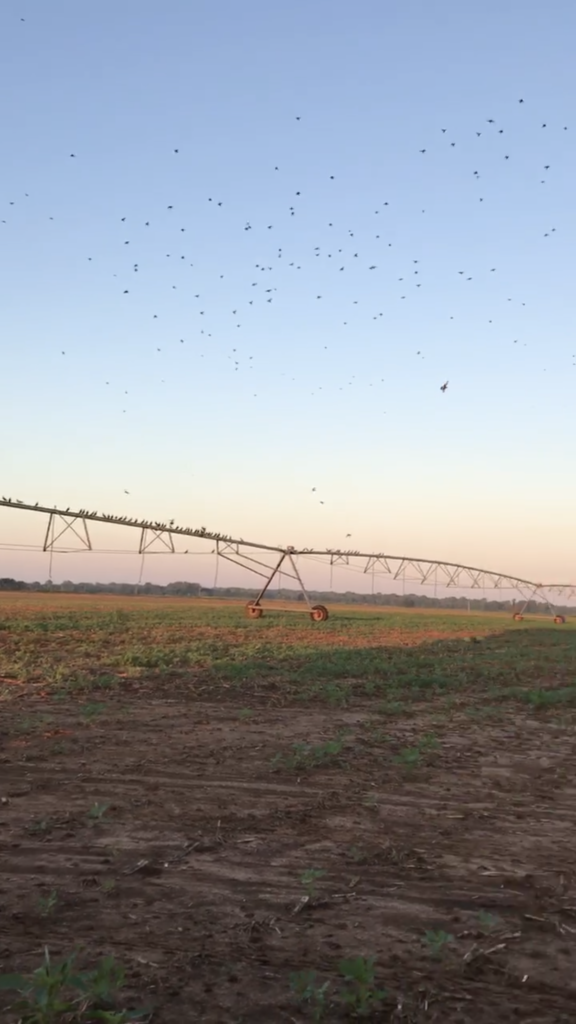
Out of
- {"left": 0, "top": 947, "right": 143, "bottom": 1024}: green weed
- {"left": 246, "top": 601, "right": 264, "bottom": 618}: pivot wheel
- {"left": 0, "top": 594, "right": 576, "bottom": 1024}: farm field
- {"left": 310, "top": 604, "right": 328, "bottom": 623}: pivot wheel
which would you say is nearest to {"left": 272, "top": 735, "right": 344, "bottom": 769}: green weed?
{"left": 0, "top": 594, "right": 576, "bottom": 1024}: farm field

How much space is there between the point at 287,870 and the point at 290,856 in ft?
0.89

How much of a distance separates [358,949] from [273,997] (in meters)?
0.58

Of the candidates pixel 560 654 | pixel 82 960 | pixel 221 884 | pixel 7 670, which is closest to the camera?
pixel 82 960

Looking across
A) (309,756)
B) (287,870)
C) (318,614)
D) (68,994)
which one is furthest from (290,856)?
(318,614)

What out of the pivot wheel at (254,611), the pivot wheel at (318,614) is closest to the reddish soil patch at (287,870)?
the pivot wheel at (318,614)

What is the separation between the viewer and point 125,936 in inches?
143

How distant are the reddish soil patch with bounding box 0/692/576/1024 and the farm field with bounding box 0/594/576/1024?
1cm

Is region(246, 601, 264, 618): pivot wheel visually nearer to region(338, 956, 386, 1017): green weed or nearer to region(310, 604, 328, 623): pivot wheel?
region(310, 604, 328, 623): pivot wheel

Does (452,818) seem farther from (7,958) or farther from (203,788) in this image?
(7,958)

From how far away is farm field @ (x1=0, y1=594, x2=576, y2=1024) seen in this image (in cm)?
325

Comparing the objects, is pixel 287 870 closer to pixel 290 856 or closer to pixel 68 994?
pixel 290 856

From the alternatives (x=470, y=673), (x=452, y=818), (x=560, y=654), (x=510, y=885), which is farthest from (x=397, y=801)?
(x=560, y=654)

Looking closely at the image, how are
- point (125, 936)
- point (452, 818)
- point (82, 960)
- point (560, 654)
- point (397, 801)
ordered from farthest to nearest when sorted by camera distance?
point (560, 654) → point (397, 801) → point (452, 818) → point (125, 936) → point (82, 960)

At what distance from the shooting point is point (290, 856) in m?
4.89
